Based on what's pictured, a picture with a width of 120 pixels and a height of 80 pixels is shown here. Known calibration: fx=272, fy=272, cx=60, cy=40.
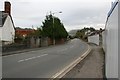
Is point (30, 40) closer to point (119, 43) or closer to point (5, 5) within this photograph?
point (5, 5)

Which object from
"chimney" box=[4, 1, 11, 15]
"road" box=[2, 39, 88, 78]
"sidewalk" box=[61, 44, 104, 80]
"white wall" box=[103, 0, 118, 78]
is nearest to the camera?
"white wall" box=[103, 0, 118, 78]

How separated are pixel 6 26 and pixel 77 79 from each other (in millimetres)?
49232

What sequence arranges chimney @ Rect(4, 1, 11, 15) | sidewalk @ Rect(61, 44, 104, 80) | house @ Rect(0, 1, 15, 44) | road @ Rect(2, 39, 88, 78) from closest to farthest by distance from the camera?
1. sidewalk @ Rect(61, 44, 104, 80)
2. road @ Rect(2, 39, 88, 78)
3. house @ Rect(0, 1, 15, 44)
4. chimney @ Rect(4, 1, 11, 15)

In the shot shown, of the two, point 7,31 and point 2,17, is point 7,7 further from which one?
point 7,31

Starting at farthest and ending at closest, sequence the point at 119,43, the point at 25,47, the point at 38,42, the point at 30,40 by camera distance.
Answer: the point at 38,42
the point at 30,40
the point at 25,47
the point at 119,43

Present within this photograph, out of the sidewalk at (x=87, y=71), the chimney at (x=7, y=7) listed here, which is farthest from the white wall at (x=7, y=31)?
the sidewalk at (x=87, y=71)

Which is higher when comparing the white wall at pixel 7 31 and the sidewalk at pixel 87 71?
the white wall at pixel 7 31

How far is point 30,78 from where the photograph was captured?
11367 millimetres

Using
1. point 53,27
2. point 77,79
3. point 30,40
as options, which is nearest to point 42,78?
point 77,79

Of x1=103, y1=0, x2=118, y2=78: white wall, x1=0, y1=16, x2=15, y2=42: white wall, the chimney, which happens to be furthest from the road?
the chimney

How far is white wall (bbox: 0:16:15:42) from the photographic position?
56000 millimetres

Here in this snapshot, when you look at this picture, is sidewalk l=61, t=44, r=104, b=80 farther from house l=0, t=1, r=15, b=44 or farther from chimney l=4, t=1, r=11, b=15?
chimney l=4, t=1, r=11, b=15

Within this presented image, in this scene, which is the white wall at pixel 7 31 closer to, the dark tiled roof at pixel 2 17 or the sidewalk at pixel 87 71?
the dark tiled roof at pixel 2 17

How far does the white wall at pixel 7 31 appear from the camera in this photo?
56000 millimetres
